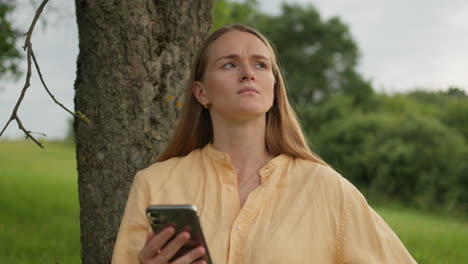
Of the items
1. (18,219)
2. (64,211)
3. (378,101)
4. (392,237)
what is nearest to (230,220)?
(392,237)

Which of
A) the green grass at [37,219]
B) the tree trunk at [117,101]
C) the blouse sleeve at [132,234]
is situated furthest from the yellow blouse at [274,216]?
the green grass at [37,219]

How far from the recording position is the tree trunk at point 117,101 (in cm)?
417

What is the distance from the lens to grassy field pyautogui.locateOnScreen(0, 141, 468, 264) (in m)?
6.90

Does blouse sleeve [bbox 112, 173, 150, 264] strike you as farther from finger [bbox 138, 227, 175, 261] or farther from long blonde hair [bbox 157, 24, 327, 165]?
long blonde hair [bbox 157, 24, 327, 165]

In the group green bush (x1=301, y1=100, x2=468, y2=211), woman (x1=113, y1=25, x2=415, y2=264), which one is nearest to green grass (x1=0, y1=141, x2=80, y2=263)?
woman (x1=113, y1=25, x2=415, y2=264)

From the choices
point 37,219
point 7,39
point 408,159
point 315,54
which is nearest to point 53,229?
point 37,219

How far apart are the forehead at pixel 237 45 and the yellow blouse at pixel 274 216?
1.65ft

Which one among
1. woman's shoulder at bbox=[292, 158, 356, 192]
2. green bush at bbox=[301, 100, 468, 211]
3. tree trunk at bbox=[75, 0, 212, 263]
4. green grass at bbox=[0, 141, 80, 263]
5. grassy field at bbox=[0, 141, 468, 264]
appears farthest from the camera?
green bush at bbox=[301, 100, 468, 211]

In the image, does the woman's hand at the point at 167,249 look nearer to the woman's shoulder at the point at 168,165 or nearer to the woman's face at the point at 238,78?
the woman's shoulder at the point at 168,165

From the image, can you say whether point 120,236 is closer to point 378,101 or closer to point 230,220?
point 230,220

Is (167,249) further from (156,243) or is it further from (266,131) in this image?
(266,131)

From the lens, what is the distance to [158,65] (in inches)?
169

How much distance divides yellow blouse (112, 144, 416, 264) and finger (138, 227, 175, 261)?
311 millimetres

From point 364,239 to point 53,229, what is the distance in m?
7.96
